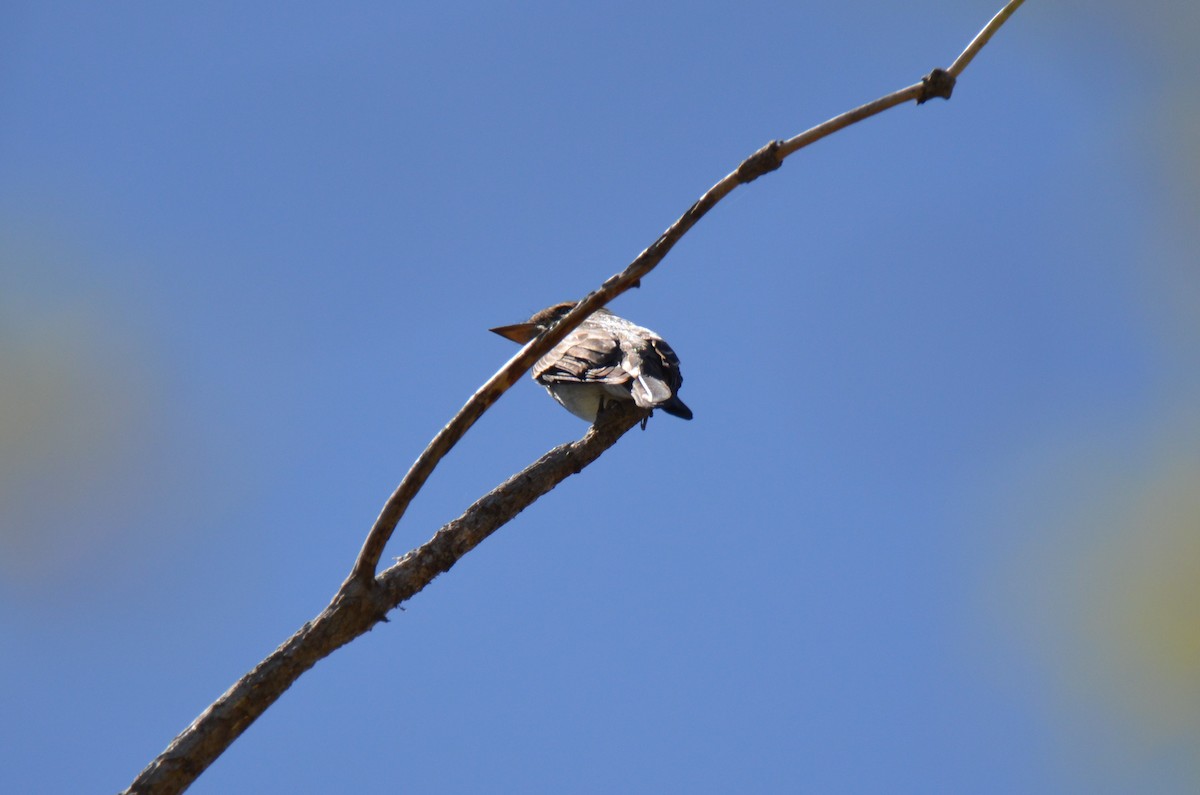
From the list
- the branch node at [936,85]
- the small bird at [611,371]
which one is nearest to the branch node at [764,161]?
the branch node at [936,85]

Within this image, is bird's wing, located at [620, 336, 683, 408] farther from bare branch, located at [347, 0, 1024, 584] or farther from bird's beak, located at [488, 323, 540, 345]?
bare branch, located at [347, 0, 1024, 584]

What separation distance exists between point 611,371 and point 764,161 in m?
3.57

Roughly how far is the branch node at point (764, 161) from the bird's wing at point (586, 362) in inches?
127

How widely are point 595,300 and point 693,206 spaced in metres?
0.42

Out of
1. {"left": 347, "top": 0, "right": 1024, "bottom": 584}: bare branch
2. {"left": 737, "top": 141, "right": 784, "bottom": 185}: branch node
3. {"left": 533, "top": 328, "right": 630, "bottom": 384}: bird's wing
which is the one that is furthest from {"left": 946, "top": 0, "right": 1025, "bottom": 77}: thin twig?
{"left": 533, "top": 328, "right": 630, "bottom": 384}: bird's wing

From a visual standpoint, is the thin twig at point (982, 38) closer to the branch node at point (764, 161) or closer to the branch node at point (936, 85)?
the branch node at point (936, 85)

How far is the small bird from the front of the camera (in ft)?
20.3

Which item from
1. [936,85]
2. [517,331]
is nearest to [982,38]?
[936,85]

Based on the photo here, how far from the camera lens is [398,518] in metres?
3.42

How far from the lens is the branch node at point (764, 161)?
3.25m

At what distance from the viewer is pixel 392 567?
3.75m

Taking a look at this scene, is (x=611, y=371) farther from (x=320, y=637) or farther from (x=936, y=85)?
(x=936, y=85)

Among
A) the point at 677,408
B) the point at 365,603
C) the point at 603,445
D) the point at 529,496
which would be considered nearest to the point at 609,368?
the point at 677,408

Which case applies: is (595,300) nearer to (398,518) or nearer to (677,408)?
(398,518)
